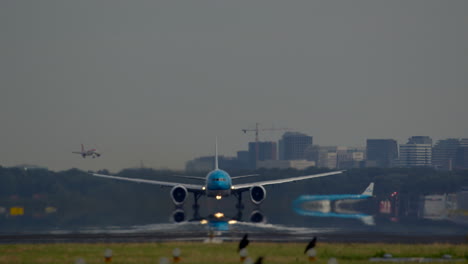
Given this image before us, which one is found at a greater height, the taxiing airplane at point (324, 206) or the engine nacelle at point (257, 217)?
the taxiing airplane at point (324, 206)

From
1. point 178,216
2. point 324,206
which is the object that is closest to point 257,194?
point 324,206

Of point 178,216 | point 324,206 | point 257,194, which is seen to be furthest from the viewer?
point 257,194

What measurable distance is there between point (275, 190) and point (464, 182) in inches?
1011

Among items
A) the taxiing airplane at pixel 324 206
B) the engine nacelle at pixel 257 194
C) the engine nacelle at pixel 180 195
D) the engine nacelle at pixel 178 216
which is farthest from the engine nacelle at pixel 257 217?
the engine nacelle at pixel 180 195

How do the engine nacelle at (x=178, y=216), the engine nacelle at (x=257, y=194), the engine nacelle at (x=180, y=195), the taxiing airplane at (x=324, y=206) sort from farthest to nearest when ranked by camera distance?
the engine nacelle at (x=257, y=194), the engine nacelle at (x=180, y=195), the taxiing airplane at (x=324, y=206), the engine nacelle at (x=178, y=216)

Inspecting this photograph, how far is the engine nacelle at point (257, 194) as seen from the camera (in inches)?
3740

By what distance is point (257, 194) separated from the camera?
95250 millimetres

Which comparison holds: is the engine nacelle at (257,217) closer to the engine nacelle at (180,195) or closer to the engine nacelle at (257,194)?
the engine nacelle at (257,194)

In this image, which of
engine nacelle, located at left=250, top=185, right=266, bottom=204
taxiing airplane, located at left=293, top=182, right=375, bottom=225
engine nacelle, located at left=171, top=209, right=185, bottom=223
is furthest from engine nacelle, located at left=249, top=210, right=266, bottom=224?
engine nacelle, located at left=171, top=209, right=185, bottom=223

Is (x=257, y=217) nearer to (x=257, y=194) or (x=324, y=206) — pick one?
(x=257, y=194)

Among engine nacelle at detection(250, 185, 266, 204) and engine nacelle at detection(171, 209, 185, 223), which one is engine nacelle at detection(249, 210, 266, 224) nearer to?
engine nacelle at detection(250, 185, 266, 204)

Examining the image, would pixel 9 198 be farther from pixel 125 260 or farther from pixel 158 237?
pixel 125 260

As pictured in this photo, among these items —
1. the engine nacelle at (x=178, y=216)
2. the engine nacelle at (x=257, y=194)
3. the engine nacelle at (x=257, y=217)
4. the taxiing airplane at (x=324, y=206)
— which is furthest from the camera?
the engine nacelle at (x=257, y=194)

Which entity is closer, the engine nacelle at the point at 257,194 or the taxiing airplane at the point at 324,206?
the taxiing airplane at the point at 324,206
